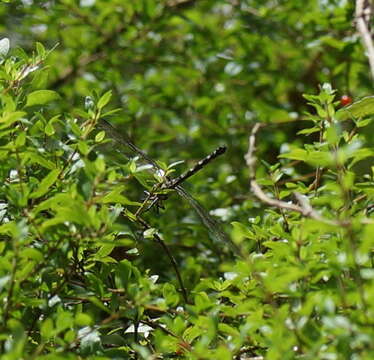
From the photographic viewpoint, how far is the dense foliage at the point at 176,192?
0.97m

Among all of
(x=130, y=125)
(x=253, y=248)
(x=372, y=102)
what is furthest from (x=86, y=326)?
(x=130, y=125)

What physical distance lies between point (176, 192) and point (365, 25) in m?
0.57

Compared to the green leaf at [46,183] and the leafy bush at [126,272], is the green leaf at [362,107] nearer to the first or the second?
the leafy bush at [126,272]

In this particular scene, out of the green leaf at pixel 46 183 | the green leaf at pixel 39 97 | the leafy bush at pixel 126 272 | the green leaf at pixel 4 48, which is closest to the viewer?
the leafy bush at pixel 126 272

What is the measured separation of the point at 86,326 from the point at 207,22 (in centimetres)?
214

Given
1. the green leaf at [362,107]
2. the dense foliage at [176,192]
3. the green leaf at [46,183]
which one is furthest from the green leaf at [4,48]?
the green leaf at [362,107]

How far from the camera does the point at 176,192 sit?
1444mm

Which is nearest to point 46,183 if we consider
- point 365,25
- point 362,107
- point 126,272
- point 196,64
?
point 126,272

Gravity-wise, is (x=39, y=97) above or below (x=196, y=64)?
above

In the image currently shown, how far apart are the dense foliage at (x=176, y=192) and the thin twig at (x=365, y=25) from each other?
11 centimetres

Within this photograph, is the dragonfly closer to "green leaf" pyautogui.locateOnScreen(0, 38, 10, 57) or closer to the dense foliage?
the dense foliage

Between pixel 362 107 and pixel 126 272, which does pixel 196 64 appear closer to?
pixel 362 107

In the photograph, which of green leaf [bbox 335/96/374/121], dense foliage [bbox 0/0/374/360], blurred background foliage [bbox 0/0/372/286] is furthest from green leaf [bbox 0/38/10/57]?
blurred background foliage [bbox 0/0/372/286]

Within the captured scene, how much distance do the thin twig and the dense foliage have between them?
0.36 feet
